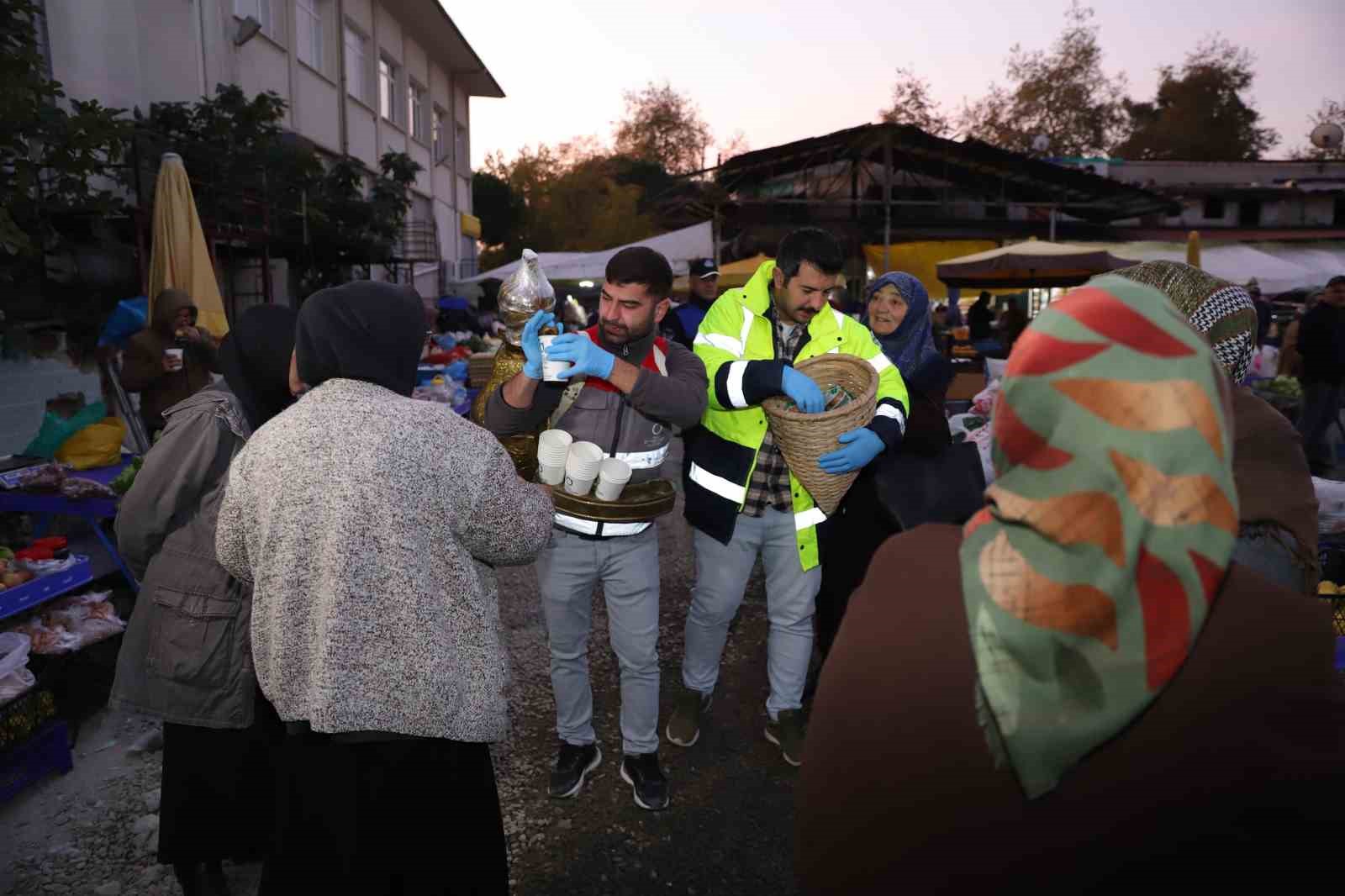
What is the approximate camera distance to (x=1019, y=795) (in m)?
1.12

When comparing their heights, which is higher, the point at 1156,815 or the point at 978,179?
the point at 978,179

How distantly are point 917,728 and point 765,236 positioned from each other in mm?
17302

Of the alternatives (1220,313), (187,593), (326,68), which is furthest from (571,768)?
(326,68)

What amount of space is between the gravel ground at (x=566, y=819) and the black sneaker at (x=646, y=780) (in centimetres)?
4

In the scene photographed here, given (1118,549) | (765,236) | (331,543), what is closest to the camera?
(1118,549)

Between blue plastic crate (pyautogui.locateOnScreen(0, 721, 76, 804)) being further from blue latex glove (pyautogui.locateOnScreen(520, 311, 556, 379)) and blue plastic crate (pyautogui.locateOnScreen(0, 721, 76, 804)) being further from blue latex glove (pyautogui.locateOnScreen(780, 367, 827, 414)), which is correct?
blue latex glove (pyautogui.locateOnScreen(780, 367, 827, 414))

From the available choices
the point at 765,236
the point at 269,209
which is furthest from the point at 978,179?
the point at 269,209

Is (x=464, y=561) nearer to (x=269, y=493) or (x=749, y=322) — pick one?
(x=269, y=493)

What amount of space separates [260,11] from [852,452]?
1432cm

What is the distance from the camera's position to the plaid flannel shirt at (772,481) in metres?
3.46

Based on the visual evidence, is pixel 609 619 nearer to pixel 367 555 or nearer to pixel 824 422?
pixel 824 422

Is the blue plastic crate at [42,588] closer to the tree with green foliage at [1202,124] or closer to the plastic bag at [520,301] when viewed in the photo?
the plastic bag at [520,301]

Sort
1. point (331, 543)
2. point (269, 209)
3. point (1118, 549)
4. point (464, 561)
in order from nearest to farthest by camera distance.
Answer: point (1118, 549) < point (331, 543) < point (464, 561) < point (269, 209)

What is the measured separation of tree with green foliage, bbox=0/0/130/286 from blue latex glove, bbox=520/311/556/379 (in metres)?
3.05
